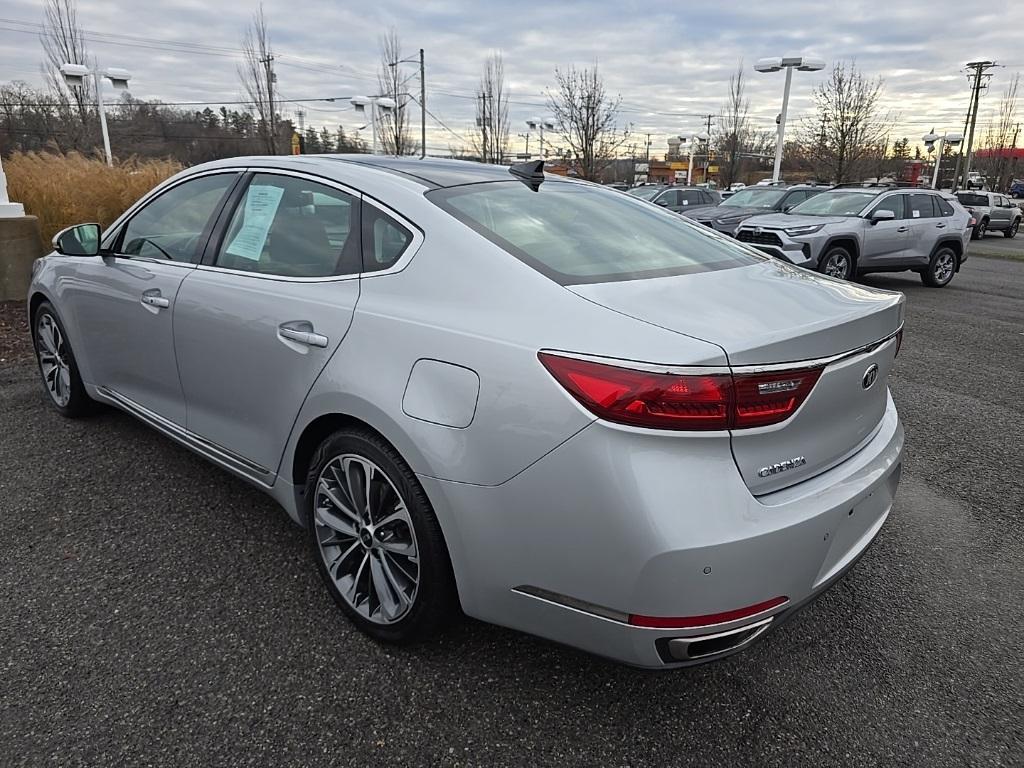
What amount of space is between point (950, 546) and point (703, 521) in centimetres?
214

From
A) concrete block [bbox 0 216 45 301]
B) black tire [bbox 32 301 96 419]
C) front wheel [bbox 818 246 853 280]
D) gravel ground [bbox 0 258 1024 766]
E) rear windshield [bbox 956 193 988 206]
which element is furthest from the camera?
rear windshield [bbox 956 193 988 206]

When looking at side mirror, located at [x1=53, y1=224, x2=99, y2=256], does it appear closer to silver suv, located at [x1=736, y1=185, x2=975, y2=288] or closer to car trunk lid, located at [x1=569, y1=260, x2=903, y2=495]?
car trunk lid, located at [x1=569, y1=260, x2=903, y2=495]

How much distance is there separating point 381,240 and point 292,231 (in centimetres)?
54

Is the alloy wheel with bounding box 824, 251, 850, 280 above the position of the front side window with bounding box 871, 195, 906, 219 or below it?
below

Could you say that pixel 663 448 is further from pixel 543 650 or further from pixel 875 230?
pixel 875 230

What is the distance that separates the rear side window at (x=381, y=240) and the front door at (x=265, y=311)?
0.17 ft

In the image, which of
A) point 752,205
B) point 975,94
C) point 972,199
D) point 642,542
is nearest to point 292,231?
point 642,542

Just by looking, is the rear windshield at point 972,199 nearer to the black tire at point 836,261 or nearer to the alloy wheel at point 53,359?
the black tire at point 836,261

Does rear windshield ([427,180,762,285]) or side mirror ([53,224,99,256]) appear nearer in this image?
rear windshield ([427,180,762,285])

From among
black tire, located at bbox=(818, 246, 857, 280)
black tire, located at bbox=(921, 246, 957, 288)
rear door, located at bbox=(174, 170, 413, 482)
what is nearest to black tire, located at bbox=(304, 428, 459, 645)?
rear door, located at bbox=(174, 170, 413, 482)

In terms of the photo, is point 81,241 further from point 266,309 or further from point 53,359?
point 266,309

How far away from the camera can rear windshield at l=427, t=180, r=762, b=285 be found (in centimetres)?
225

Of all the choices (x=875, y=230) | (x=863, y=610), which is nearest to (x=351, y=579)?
(x=863, y=610)

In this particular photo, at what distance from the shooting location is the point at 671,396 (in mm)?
1715
